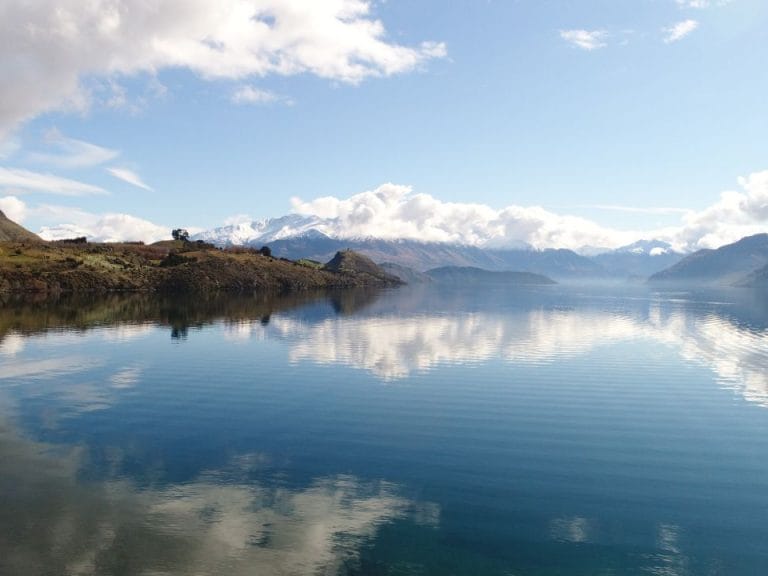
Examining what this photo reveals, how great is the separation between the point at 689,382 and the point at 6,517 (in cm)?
7427

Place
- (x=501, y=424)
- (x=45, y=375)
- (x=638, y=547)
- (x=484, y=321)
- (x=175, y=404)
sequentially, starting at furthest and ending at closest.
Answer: (x=484, y=321), (x=45, y=375), (x=175, y=404), (x=501, y=424), (x=638, y=547)

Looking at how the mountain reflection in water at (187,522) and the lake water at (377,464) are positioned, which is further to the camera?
the lake water at (377,464)

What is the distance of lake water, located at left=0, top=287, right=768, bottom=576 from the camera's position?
25.9 m

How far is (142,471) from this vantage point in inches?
1407

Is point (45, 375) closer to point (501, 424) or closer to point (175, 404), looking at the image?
point (175, 404)

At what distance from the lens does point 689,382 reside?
7069cm

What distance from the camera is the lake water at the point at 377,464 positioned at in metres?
25.9

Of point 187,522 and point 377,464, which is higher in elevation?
point 377,464

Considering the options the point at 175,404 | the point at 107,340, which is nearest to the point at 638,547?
the point at 175,404

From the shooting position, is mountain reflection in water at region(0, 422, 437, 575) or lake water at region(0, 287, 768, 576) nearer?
mountain reflection in water at region(0, 422, 437, 575)

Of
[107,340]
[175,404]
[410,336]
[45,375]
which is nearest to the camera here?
[175,404]

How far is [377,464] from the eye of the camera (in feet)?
124

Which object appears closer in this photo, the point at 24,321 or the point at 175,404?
the point at 175,404

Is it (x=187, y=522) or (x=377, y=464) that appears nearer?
(x=187, y=522)
